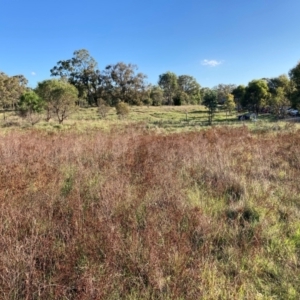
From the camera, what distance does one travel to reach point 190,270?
205 centimetres

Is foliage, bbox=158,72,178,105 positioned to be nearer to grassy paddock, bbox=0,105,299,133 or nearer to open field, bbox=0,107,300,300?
grassy paddock, bbox=0,105,299,133

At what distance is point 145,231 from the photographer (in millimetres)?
2496

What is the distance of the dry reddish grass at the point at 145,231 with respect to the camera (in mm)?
1907

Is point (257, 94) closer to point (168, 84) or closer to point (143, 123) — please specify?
point (143, 123)

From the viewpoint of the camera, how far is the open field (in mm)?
1909

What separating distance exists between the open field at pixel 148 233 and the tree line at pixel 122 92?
18.1 meters

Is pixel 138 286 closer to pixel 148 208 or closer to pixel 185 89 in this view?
pixel 148 208

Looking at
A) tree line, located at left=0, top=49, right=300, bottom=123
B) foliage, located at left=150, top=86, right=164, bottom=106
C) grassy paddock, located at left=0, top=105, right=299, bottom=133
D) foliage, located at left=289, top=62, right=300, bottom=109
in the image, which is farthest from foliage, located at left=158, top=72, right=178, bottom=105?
foliage, located at left=289, top=62, right=300, bottom=109

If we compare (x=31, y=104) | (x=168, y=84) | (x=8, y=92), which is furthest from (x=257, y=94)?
(x=8, y=92)

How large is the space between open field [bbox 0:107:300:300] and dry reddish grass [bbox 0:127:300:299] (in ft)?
0.04

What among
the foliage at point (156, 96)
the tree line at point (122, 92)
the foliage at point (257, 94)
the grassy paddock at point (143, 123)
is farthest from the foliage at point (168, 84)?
the grassy paddock at point (143, 123)

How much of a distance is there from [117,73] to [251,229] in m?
53.3

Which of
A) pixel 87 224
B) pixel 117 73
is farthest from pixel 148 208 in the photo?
pixel 117 73

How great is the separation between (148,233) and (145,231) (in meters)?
0.08
